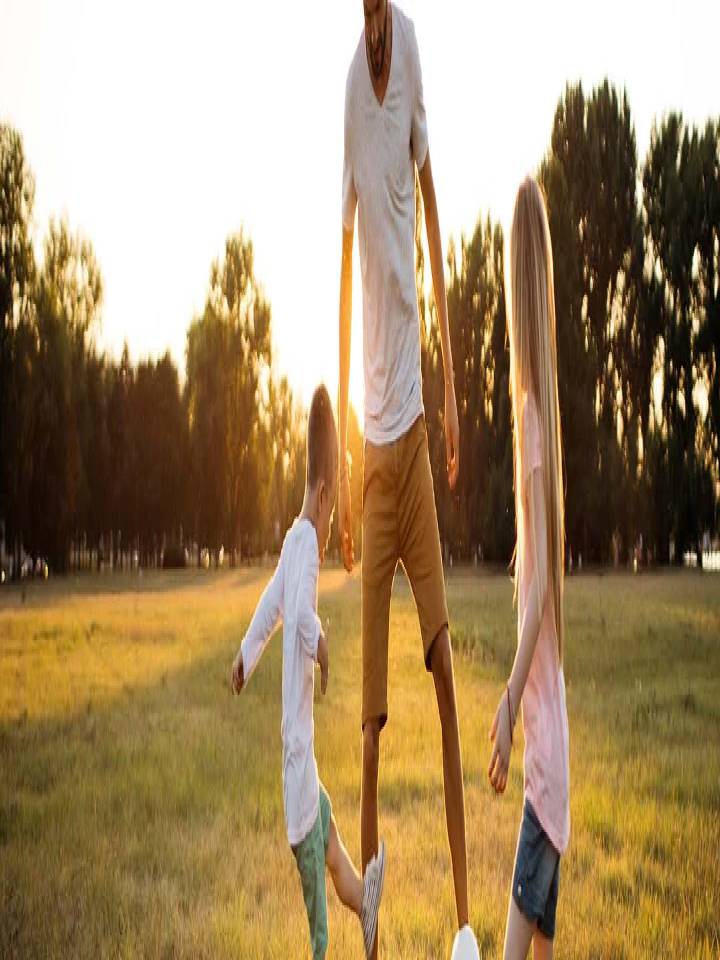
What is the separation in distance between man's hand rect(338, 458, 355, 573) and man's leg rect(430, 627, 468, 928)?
0.32 metres

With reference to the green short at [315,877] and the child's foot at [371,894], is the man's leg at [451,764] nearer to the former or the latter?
the child's foot at [371,894]

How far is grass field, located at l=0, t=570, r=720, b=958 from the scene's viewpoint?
4.07 m

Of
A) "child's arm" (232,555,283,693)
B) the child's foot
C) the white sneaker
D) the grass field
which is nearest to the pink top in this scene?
the white sneaker

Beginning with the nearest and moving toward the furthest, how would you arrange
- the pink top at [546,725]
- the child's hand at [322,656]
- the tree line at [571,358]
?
the child's hand at [322,656] < the pink top at [546,725] < the tree line at [571,358]

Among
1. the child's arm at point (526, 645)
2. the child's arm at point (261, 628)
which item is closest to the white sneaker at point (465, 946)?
the child's arm at point (526, 645)

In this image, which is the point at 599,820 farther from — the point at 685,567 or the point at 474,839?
the point at 685,567

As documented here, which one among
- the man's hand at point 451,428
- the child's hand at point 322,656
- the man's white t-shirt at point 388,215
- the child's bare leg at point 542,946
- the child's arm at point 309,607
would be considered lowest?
the child's bare leg at point 542,946

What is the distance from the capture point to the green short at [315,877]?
2.65 metres

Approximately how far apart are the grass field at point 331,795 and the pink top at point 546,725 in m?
1.30

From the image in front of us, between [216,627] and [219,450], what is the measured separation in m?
12.7

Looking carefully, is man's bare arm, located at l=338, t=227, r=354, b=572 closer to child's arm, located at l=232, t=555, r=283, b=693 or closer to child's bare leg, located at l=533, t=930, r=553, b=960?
child's arm, located at l=232, t=555, r=283, b=693

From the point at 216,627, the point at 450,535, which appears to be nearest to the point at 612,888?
the point at 216,627

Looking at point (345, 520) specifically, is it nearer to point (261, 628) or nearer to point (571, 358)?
point (261, 628)

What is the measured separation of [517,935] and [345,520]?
116cm
